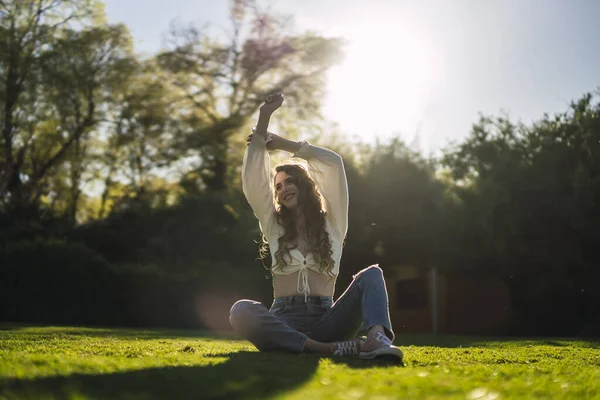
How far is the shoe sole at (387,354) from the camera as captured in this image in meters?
4.02

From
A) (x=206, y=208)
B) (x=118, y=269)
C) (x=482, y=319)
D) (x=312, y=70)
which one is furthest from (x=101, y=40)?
(x=482, y=319)

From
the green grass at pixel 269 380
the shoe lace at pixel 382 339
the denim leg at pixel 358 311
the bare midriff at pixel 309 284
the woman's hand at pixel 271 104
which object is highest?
the woman's hand at pixel 271 104

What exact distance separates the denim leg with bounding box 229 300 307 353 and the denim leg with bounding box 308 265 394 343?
239 millimetres

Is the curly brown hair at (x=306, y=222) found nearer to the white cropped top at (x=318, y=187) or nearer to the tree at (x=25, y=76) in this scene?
the white cropped top at (x=318, y=187)

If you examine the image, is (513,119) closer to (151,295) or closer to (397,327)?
(397,327)

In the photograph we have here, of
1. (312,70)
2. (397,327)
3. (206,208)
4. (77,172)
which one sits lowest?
(397,327)

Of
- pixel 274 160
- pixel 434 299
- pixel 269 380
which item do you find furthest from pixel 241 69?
pixel 269 380

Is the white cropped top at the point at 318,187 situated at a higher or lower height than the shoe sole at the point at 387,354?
higher

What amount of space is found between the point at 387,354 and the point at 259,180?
1577 millimetres

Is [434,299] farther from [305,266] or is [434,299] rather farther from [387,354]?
[387,354]

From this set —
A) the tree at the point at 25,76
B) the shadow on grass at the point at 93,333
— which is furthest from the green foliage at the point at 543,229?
the tree at the point at 25,76

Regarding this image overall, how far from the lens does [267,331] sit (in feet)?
14.7

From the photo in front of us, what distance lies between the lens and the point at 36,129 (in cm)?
2789

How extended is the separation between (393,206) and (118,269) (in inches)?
305
